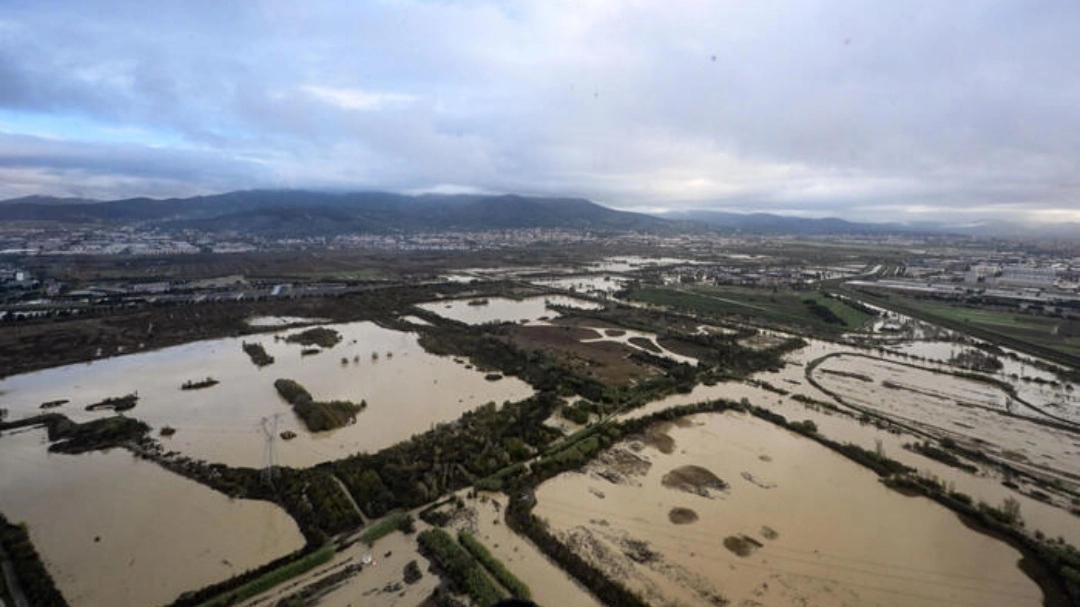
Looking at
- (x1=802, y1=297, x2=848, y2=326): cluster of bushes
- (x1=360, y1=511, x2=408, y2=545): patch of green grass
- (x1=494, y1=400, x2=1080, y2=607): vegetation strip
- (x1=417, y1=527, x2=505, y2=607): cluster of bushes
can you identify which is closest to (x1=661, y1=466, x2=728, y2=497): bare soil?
(x1=494, y1=400, x2=1080, y2=607): vegetation strip

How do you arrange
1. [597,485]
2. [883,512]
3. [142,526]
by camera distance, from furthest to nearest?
1. [597,485]
2. [883,512]
3. [142,526]

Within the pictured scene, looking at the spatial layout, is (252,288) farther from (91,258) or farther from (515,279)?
(91,258)

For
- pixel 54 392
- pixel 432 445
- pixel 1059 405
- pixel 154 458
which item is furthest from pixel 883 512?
pixel 54 392

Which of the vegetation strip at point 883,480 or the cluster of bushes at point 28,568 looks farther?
the vegetation strip at point 883,480

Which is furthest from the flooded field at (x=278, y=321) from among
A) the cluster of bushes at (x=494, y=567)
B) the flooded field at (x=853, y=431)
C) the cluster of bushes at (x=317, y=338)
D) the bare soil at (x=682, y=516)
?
the bare soil at (x=682, y=516)

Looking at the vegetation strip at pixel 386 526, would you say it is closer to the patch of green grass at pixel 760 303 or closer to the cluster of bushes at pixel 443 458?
the cluster of bushes at pixel 443 458

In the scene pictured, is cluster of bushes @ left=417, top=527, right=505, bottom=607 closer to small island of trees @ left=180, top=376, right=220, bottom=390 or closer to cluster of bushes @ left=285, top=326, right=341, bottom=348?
small island of trees @ left=180, top=376, right=220, bottom=390
